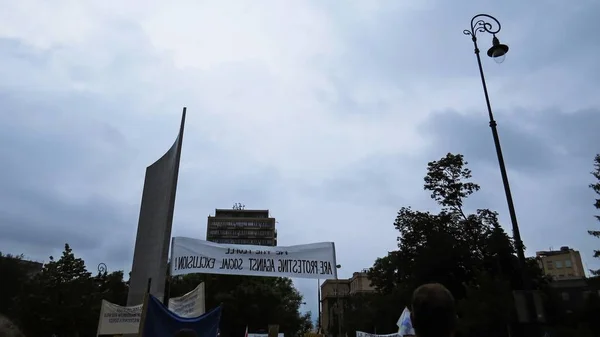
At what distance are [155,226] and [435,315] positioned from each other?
671 cm

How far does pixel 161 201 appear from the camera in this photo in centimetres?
837

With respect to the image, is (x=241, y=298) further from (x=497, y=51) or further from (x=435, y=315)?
(x=435, y=315)

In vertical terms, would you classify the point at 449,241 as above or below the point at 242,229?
below

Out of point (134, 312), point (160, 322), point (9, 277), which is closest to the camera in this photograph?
point (160, 322)

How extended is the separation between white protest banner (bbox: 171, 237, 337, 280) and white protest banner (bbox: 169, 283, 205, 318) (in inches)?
19.1

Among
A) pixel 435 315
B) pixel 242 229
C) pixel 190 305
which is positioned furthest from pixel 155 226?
pixel 242 229

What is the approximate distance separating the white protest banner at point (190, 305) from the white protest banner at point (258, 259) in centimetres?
48

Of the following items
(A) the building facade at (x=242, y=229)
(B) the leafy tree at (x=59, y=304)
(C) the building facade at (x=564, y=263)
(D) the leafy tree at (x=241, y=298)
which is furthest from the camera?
(A) the building facade at (x=242, y=229)

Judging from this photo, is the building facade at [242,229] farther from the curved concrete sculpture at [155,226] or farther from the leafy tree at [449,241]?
the curved concrete sculpture at [155,226]

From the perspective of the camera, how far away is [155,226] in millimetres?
8250

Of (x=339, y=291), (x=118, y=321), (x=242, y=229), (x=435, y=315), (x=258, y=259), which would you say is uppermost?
(x=242, y=229)

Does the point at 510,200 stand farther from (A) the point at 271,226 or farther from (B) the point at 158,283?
(A) the point at 271,226

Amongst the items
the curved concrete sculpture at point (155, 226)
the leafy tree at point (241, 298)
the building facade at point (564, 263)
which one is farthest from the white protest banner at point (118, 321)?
the building facade at point (564, 263)

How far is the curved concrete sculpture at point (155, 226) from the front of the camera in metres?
7.63
